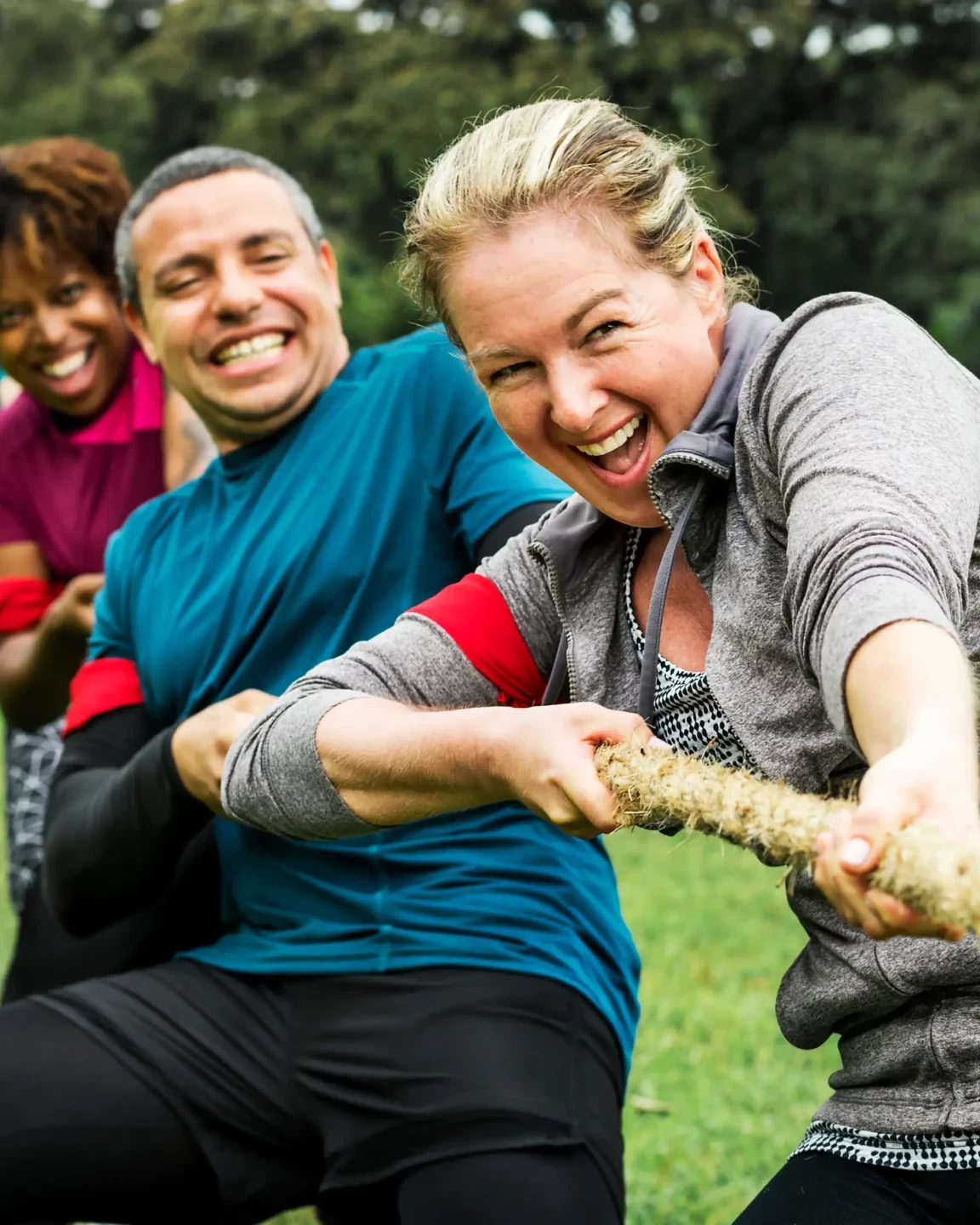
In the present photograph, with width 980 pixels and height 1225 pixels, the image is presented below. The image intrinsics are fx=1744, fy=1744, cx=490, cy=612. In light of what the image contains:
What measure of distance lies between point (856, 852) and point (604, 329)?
3.12ft

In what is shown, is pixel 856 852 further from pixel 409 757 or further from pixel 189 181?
pixel 189 181

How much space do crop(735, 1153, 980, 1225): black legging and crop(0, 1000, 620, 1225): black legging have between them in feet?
1.69

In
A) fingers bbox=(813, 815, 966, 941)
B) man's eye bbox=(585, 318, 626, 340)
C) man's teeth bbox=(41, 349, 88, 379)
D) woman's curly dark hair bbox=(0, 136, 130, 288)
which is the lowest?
fingers bbox=(813, 815, 966, 941)

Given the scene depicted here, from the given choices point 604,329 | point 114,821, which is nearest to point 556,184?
point 604,329

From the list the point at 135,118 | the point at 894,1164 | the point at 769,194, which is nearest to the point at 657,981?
the point at 894,1164

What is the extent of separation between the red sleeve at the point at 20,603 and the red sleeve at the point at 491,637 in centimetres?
205

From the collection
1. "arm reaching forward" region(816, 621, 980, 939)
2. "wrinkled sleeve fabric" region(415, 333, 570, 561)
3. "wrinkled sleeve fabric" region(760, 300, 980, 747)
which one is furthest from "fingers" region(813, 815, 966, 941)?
"wrinkled sleeve fabric" region(415, 333, 570, 561)

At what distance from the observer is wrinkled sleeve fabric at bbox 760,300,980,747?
5.17 ft

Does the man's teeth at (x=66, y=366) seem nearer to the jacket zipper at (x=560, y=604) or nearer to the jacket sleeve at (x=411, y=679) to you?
the jacket sleeve at (x=411, y=679)

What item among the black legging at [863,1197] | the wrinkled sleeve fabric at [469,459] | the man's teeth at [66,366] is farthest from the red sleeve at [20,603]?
the black legging at [863,1197]

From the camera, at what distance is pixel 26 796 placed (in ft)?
14.3

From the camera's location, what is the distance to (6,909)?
690 cm

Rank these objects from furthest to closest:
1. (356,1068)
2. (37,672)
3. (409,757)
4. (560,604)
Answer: (37,672) → (356,1068) → (560,604) → (409,757)

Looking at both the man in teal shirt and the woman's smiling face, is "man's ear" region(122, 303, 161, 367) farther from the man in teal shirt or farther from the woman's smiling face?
the woman's smiling face
